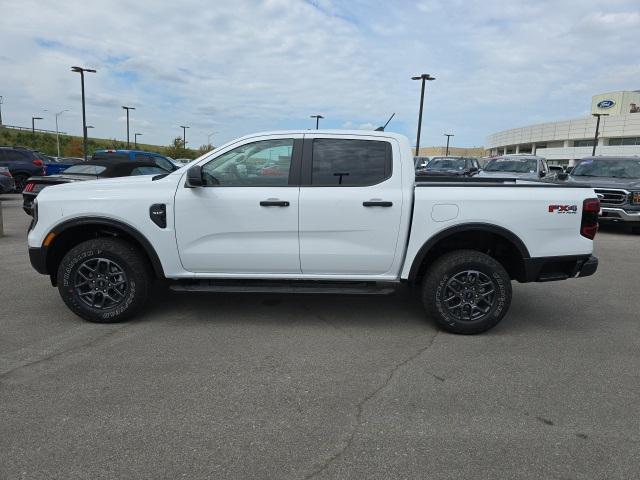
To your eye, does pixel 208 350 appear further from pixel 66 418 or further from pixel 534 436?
pixel 534 436

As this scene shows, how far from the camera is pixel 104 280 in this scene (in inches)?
182

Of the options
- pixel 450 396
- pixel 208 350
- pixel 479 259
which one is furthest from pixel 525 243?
pixel 208 350

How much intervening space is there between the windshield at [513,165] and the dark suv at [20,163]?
52.6ft

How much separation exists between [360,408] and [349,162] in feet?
7.44

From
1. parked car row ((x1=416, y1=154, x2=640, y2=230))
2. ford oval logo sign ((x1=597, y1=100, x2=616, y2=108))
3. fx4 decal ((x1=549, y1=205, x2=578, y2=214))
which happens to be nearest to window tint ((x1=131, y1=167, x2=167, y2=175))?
parked car row ((x1=416, y1=154, x2=640, y2=230))

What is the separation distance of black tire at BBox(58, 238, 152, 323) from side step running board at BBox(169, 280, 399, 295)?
1.24 feet

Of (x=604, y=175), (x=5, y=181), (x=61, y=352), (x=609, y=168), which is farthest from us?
(x=5, y=181)

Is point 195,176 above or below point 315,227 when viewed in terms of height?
above

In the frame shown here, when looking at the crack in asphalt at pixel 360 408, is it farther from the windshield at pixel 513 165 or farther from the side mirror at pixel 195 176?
the windshield at pixel 513 165

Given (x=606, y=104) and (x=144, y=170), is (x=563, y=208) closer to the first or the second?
(x=144, y=170)

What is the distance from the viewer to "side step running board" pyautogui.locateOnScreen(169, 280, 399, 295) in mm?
4547

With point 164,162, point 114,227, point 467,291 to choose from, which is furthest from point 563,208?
point 164,162

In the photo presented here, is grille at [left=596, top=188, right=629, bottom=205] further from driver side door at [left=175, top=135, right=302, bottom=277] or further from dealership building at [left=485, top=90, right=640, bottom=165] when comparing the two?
dealership building at [left=485, top=90, right=640, bottom=165]

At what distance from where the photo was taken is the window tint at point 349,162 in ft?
14.8
